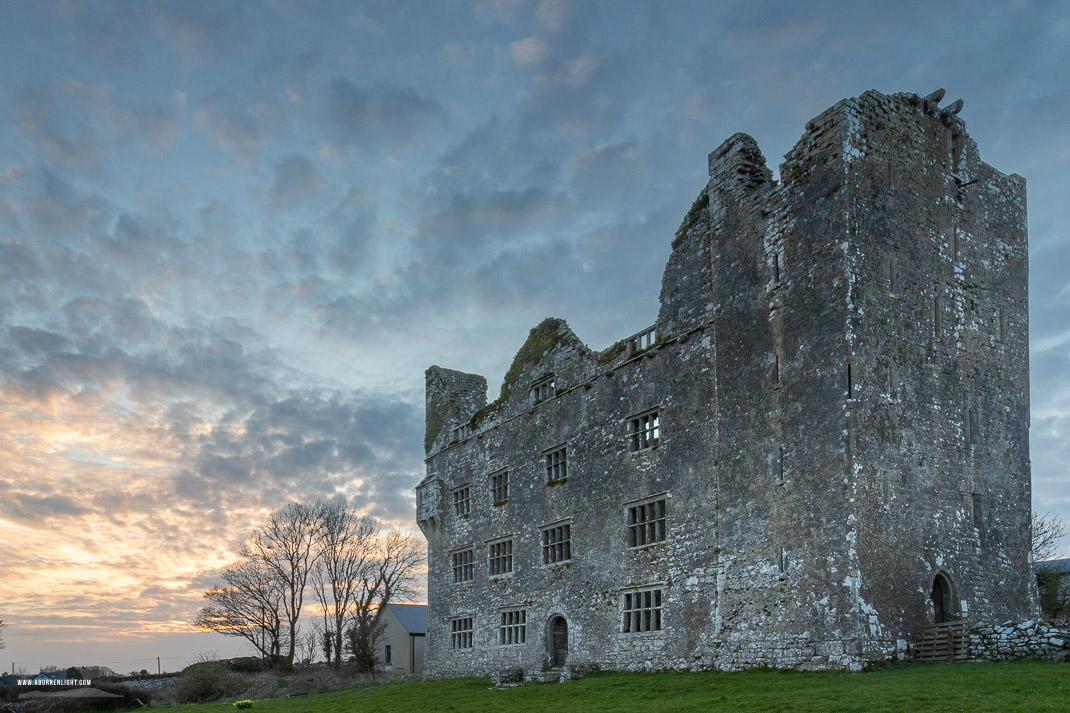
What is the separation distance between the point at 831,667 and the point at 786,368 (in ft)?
27.1

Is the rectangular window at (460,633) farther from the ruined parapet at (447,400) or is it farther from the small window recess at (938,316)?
the small window recess at (938,316)

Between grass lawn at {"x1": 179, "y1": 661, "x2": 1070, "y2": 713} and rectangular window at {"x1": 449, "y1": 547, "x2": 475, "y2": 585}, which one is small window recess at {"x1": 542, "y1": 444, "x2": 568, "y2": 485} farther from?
grass lawn at {"x1": 179, "y1": 661, "x2": 1070, "y2": 713}

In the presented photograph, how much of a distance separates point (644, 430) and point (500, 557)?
1160cm

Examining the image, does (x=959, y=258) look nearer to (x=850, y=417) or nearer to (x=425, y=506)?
(x=850, y=417)

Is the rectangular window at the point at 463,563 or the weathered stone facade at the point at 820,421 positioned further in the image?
the rectangular window at the point at 463,563

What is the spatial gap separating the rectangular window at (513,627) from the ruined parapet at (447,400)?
35.1 feet

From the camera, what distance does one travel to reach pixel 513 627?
125 feet

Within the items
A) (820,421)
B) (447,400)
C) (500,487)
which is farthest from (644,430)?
(447,400)

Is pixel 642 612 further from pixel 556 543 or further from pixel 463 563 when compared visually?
pixel 463 563

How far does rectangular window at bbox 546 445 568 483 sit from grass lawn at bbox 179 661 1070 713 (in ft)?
26.6

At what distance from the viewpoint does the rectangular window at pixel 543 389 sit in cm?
3788

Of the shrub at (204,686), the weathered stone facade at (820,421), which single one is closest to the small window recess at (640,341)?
the weathered stone facade at (820,421)

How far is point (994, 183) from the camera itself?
98.2 feet

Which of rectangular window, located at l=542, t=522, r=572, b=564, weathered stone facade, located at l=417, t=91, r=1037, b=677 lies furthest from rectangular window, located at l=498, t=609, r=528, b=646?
weathered stone facade, located at l=417, t=91, r=1037, b=677
